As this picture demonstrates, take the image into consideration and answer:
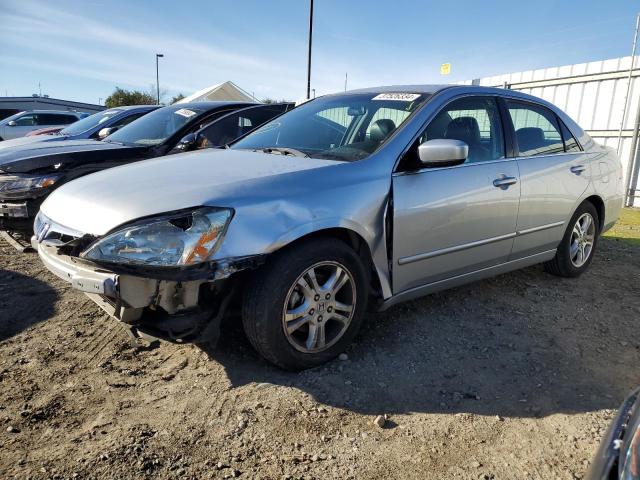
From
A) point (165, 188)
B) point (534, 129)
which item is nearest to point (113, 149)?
point (165, 188)

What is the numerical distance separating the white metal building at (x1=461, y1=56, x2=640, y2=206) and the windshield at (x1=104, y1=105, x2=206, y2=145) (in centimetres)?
896

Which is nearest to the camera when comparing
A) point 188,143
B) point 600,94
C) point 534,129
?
point 534,129

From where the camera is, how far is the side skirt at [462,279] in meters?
3.01

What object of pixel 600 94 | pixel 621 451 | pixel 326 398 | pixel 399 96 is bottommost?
pixel 326 398

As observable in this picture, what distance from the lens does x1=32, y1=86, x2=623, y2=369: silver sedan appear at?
7.45 ft

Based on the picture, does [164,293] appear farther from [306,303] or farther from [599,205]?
[599,205]

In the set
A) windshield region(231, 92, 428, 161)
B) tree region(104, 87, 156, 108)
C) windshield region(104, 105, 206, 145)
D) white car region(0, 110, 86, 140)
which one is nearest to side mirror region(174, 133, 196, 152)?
windshield region(104, 105, 206, 145)

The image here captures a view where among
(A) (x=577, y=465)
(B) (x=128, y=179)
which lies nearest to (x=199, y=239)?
(B) (x=128, y=179)

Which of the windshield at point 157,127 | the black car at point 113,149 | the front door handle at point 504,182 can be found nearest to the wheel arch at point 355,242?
the front door handle at point 504,182

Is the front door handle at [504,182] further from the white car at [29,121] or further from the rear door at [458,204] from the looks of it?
the white car at [29,121]

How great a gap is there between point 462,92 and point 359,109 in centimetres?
74

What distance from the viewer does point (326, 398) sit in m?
2.48

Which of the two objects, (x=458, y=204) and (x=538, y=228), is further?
(x=538, y=228)

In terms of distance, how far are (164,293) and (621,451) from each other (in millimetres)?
1878
